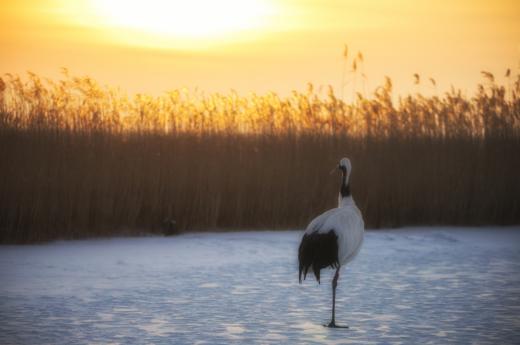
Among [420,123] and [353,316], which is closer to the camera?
[353,316]

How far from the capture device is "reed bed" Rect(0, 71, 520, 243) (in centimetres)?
1107

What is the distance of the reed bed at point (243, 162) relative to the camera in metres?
11.1

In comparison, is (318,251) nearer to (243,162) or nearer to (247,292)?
(247,292)

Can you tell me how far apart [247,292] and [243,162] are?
5066 mm

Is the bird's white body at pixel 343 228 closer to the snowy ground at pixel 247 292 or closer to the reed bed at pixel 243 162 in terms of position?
the snowy ground at pixel 247 292

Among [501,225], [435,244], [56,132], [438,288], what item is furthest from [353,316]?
[501,225]

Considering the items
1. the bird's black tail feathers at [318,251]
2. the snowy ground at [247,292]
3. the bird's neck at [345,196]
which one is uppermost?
the bird's neck at [345,196]

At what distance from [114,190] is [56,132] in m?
1.10

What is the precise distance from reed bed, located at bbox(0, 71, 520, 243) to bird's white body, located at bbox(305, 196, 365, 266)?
490 cm

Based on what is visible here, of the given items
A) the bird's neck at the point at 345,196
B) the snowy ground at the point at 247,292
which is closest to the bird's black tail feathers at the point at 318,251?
the snowy ground at the point at 247,292

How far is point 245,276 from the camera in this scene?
837cm

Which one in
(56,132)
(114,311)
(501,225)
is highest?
(56,132)

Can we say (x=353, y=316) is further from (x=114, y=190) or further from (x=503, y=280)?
(x=114, y=190)

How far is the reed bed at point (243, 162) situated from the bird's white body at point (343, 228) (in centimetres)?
490
